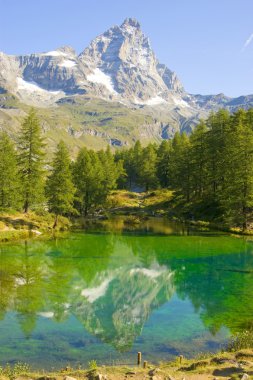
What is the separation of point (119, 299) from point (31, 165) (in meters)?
39.8

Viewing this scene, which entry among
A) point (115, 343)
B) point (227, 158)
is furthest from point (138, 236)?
point (115, 343)

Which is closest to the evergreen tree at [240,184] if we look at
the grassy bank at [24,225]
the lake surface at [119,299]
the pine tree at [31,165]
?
the lake surface at [119,299]

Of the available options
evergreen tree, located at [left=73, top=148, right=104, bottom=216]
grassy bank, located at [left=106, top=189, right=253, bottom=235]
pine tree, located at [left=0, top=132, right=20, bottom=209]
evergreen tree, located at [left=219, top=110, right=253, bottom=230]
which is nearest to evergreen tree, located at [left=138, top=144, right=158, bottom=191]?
grassy bank, located at [left=106, top=189, right=253, bottom=235]

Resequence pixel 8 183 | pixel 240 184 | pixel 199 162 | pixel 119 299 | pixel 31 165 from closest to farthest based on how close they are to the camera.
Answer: pixel 119 299 → pixel 240 184 → pixel 8 183 → pixel 31 165 → pixel 199 162

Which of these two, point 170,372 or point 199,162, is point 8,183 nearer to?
point 199,162

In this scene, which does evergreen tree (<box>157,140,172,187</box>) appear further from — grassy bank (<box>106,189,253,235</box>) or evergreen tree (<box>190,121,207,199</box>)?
evergreen tree (<box>190,121,207,199</box>)

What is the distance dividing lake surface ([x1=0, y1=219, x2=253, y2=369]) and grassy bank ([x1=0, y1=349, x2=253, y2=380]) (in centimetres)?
222

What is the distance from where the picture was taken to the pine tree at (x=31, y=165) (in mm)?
62469

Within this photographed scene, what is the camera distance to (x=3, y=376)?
14969mm

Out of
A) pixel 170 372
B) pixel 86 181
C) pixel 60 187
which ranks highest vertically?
pixel 86 181

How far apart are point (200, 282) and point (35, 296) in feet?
45.1

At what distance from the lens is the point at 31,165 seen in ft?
211

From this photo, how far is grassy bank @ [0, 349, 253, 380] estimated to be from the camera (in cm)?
1477

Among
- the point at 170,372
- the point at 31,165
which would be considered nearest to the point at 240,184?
the point at 31,165
